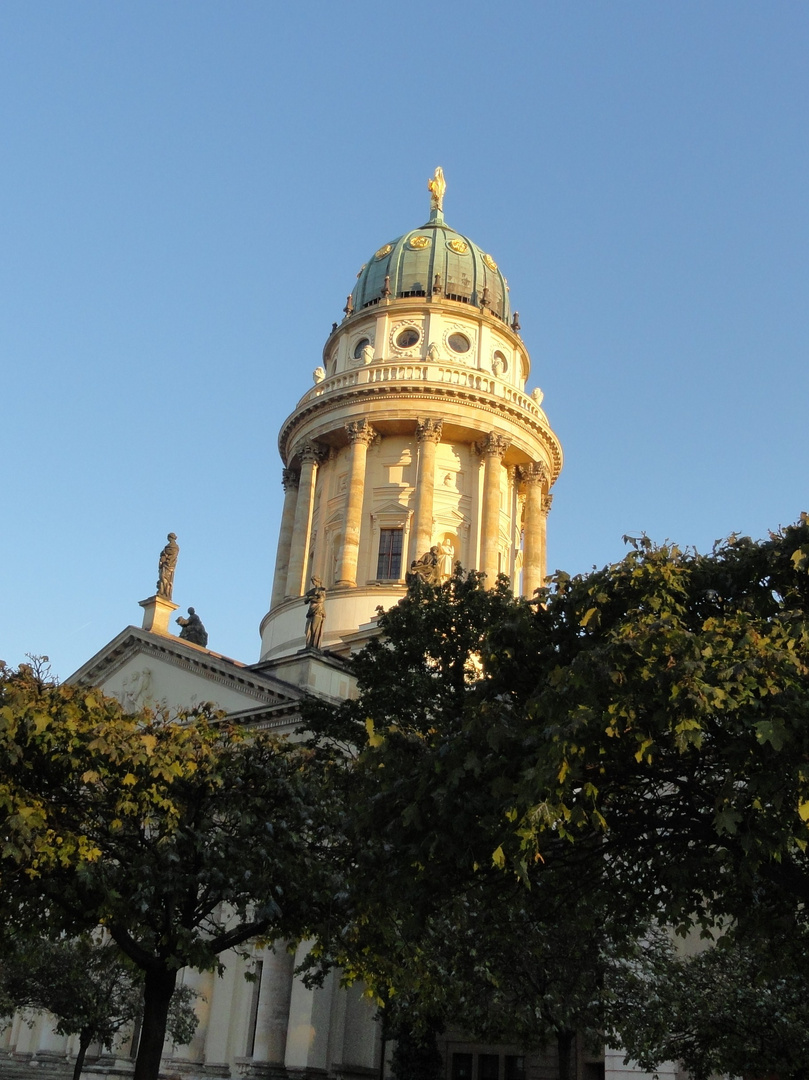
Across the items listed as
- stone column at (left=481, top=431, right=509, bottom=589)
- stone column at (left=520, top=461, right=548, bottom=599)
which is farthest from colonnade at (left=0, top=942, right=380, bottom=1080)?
stone column at (left=520, top=461, right=548, bottom=599)

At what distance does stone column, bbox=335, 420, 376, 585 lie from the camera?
47438 millimetres

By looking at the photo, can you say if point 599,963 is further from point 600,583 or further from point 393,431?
point 393,431

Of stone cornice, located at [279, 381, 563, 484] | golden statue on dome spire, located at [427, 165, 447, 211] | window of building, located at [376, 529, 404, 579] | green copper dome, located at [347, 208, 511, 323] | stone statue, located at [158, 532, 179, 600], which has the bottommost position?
stone statue, located at [158, 532, 179, 600]

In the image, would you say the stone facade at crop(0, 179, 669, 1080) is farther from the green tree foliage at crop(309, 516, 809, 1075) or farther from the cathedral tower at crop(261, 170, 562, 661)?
the green tree foliage at crop(309, 516, 809, 1075)

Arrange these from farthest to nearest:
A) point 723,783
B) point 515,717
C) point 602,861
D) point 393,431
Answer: point 393,431 → point 602,861 → point 515,717 → point 723,783

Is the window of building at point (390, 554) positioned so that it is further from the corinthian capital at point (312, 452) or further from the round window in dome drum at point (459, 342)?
the round window in dome drum at point (459, 342)

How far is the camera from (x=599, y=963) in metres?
23.0

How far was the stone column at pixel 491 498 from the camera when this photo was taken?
48.1 m

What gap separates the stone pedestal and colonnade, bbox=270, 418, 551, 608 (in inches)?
287

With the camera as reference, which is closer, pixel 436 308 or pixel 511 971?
pixel 511 971

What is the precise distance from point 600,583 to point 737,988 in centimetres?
1043

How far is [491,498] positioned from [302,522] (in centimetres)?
846

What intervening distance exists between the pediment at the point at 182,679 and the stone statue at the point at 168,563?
2.49 meters

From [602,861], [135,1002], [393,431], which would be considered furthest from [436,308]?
[602,861]
